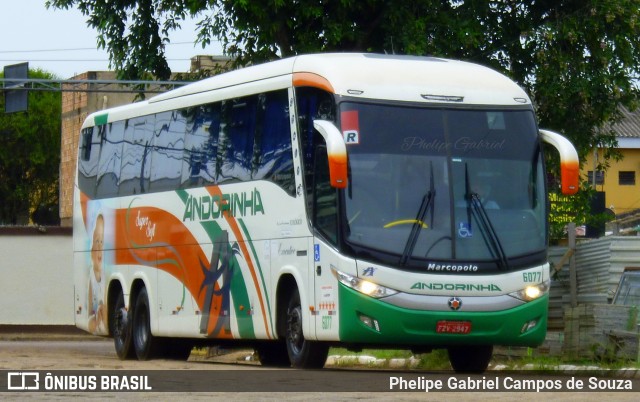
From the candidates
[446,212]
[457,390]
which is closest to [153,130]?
[446,212]

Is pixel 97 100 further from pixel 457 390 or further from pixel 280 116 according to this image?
pixel 457 390

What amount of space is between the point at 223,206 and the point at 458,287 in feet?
14.3

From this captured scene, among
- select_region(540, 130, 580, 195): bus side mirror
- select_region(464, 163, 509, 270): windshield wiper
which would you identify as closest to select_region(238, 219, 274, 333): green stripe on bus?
select_region(464, 163, 509, 270): windshield wiper

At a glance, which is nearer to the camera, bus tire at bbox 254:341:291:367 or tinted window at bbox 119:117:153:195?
bus tire at bbox 254:341:291:367

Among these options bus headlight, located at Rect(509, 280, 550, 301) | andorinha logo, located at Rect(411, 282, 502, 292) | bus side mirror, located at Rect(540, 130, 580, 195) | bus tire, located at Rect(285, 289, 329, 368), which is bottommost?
bus tire, located at Rect(285, 289, 329, 368)

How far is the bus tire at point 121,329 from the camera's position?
2225 centimetres

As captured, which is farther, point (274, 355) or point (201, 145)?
point (274, 355)

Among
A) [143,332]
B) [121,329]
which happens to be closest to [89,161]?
[121,329]

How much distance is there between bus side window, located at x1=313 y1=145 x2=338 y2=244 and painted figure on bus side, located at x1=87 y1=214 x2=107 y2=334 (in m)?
8.09

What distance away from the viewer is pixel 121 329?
22625 millimetres

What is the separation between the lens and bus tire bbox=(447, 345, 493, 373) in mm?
17094

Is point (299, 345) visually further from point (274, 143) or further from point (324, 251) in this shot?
point (274, 143)

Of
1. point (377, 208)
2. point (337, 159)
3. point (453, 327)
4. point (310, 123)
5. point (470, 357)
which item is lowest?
point (470, 357)

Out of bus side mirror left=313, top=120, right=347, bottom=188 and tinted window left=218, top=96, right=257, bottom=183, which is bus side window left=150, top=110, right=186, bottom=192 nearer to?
tinted window left=218, top=96, right=257, bottom=183
